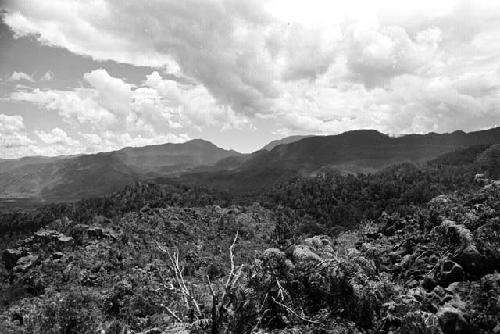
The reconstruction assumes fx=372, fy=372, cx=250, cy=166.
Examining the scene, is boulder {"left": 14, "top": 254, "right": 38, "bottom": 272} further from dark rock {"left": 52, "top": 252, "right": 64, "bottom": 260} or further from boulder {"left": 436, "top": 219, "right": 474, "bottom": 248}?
boulder {"left": 436, "top": 219, "right": 474, "bottom": 248}

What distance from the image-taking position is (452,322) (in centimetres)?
2809

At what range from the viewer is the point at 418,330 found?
2039 cm

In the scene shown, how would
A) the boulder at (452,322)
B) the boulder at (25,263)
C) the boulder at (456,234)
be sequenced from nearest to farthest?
the boulder at (452,322)
the boulder at (456,234)
the boulder at (25,263)

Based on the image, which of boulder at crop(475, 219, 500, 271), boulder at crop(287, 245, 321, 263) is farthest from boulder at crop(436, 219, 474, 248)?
boulder at crop(287, 245, 321, 263)

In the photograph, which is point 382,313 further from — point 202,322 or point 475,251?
point 475,251

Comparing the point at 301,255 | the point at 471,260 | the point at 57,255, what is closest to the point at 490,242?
the point at 471,260

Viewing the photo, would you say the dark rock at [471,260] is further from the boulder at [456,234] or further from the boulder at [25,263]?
the boulder at [25,263]

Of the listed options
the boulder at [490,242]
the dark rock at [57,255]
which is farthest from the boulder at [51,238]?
the boulder at [490,242]

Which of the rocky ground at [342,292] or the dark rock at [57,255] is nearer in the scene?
the rocky ground at [342,292]

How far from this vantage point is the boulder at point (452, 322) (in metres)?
27.8

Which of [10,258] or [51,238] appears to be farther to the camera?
[51,238]

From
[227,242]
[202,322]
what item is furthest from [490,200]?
[227,242]

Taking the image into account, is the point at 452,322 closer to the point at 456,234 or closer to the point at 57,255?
the point at 456,234

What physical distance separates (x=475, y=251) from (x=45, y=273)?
143 m
